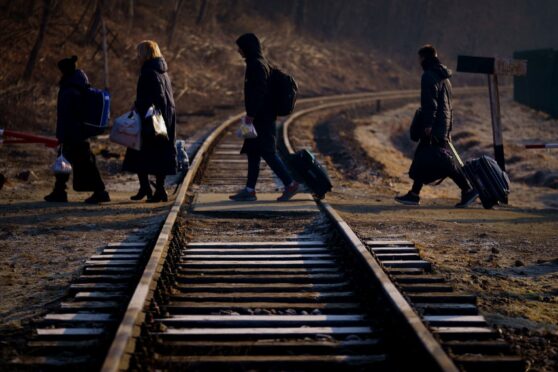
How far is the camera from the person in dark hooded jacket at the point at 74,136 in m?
9.52

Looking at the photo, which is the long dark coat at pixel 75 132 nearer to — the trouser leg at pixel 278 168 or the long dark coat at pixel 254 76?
the long dark coat at pixel 254 76

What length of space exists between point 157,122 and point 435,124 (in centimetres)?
340

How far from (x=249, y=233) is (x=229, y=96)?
25120mm

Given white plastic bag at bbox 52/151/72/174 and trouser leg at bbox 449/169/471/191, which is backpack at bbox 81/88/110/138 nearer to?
white plastic bag at bbox 52/151/72/174

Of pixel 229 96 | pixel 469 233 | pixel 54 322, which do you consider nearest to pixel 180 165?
pixel 469 233

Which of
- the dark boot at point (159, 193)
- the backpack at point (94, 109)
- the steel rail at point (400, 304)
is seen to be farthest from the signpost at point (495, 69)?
the backpack at point (94, 109)

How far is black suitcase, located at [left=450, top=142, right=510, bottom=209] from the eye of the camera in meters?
10.4

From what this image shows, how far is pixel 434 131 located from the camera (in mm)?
10273

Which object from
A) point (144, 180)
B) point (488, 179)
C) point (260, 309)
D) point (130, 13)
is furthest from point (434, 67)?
point (130, 13)

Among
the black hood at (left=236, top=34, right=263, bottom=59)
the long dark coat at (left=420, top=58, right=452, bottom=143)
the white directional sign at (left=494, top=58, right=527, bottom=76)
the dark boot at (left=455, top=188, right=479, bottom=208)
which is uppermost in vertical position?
the black hood at (left=236, top=34, right=263, bottom=59)

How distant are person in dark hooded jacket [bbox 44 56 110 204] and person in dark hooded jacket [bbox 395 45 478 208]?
385 centimetres

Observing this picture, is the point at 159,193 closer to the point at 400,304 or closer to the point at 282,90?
the point at 282,90

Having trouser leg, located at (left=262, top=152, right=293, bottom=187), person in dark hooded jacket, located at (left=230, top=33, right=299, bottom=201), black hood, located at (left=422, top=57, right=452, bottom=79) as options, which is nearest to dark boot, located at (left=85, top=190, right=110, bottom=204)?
person in dark hooded jacket, located at (left=230, top=33, right=299, bottom=201)

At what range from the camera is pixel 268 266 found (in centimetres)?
654
